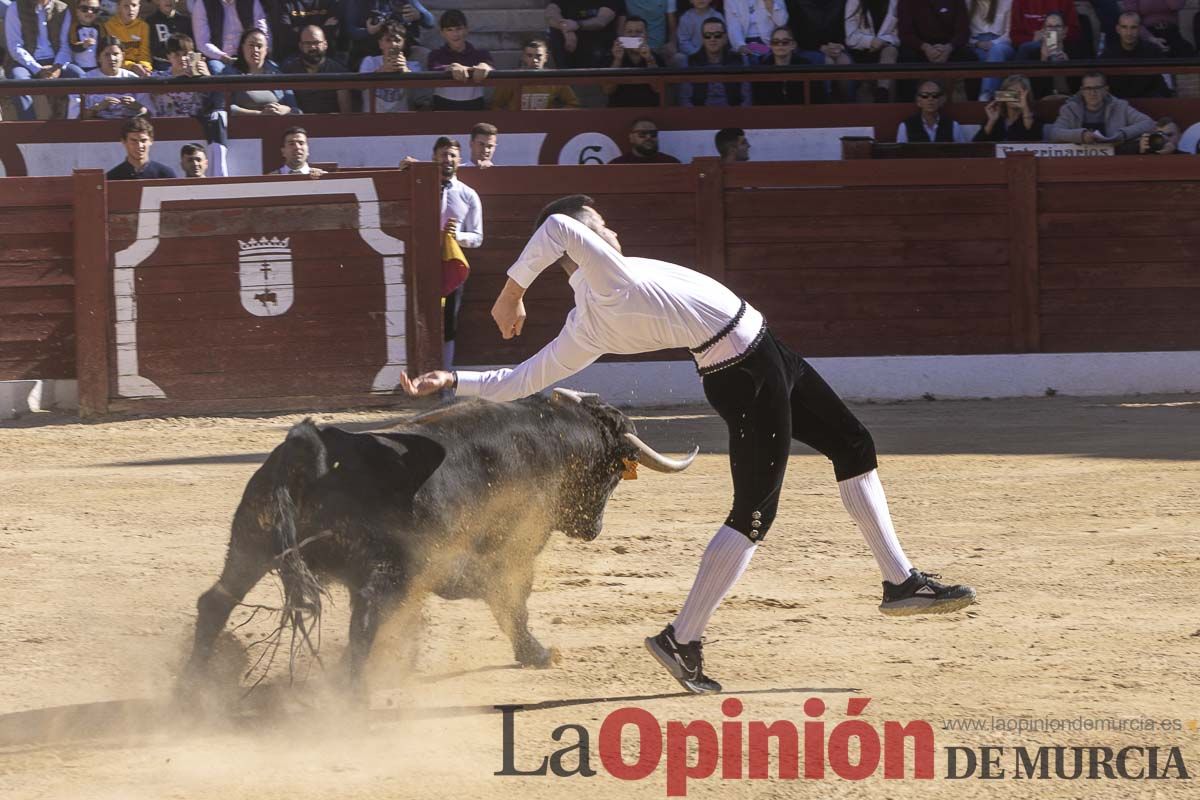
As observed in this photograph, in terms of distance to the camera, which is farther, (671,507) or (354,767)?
(671,507)

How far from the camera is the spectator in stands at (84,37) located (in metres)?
9.41

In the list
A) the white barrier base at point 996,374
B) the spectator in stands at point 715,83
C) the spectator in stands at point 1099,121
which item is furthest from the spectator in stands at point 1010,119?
the spectator in stands at point 715,83

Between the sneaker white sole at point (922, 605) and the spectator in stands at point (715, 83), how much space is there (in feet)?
19.2

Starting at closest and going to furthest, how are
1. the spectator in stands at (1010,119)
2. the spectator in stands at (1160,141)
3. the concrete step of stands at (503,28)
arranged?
the spectator in stands at (1160,141) < the spectator in stands at (1010,119) < the concrete step of stands at (503,28)

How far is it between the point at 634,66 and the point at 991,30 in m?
2.23

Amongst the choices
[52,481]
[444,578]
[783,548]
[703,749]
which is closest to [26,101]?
[52,481]

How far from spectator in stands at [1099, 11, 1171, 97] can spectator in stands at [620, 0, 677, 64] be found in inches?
102

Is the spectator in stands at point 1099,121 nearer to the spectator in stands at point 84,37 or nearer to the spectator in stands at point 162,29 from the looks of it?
the spectator in stands at point 162,29

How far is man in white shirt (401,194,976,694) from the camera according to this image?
11.5 feet

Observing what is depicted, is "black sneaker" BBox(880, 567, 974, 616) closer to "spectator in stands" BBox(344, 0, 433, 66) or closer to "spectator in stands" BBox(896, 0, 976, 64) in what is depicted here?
"spectator in stands" BBox(896, 0, 976, 64)

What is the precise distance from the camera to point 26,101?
9344 millimetres

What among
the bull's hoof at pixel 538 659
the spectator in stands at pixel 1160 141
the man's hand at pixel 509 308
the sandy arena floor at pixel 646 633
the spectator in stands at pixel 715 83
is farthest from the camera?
the spectator in stands at pixel 715 83

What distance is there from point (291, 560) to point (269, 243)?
5.24 meters

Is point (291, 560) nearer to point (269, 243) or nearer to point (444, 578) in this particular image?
point (444, 578)
